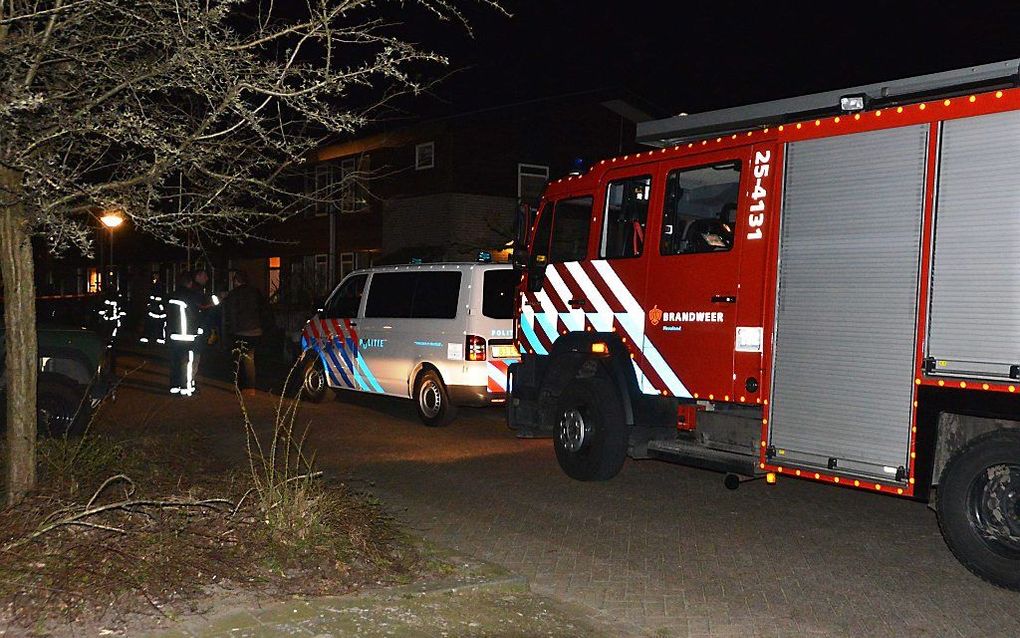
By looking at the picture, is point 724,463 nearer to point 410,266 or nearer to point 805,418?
point 805,418

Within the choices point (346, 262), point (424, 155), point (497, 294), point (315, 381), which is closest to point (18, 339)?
point (497, 294)

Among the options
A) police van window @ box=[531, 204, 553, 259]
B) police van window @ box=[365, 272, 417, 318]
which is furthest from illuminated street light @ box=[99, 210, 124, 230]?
police van window @ box=[365, 272, 417, 318]

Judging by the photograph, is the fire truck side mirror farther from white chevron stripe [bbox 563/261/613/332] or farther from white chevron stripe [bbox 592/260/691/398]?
white chevron stripe [bbox 592/260/691/398]

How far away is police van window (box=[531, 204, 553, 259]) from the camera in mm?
Result: 10260

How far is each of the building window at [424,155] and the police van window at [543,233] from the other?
19.0m

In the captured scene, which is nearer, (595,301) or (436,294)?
(595,301)

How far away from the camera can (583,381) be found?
9367mm

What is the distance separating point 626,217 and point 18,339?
5.18 m

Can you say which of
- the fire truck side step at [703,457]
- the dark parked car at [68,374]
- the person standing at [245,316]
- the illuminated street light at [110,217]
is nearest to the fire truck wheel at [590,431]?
the fire truck side step at [703,457]

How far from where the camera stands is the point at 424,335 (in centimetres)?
1281

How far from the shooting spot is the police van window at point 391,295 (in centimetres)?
1326

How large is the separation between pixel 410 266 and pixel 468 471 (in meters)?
4.16

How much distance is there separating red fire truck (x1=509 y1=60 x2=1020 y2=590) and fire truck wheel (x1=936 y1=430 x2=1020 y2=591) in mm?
11

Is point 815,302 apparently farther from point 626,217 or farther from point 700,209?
point 626,217
